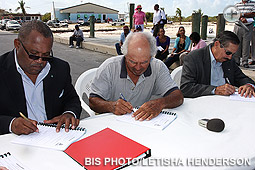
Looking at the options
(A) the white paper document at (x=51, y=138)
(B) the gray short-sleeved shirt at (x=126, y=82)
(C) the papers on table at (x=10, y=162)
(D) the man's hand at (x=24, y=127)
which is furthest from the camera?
(B) the gray short-sleeved shirt at (x=126, y=82)

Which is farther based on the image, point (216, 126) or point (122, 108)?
point (122, 108)

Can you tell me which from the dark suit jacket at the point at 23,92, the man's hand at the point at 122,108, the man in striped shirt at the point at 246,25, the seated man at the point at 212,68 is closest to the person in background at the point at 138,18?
the man in striped shirt at the point at 246,25

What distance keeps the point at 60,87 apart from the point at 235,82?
7.00ft

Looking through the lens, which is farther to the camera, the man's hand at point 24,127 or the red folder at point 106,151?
the man's hand at point 24,127

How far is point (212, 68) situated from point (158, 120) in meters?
1.46

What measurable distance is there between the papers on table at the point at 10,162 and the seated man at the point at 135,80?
833 mm

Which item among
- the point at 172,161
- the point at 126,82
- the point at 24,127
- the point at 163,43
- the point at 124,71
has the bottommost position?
the point at 172,161

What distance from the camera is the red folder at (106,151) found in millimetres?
1164

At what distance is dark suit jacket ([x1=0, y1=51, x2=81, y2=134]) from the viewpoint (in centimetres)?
182

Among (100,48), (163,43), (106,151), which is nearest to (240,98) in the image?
(106,151)

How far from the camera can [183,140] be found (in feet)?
4.73

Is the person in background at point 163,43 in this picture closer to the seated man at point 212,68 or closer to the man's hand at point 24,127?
the seated man at point 212,68

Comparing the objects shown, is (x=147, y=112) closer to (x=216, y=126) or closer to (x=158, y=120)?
(x=158, y=120)

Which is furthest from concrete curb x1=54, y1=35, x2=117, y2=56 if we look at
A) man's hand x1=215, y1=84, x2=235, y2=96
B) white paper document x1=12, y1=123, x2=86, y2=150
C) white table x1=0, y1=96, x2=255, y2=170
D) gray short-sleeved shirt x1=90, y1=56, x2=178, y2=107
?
white paper document x1=12, y1=123, x2=86, y2=150
